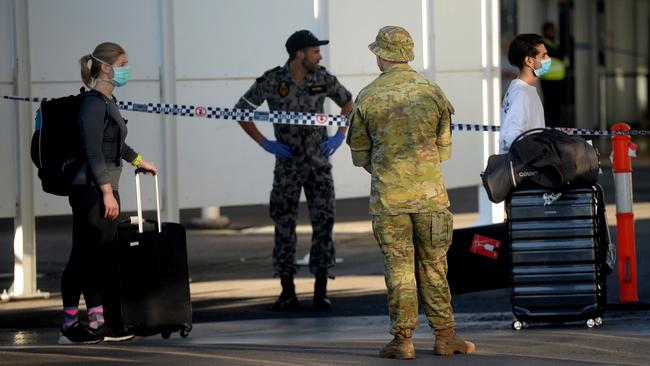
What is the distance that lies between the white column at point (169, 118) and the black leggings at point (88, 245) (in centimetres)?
285

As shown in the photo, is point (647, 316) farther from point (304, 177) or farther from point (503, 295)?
point (304, 177)

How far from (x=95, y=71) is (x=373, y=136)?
1.90 m

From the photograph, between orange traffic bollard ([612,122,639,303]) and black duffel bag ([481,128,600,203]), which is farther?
orange traffic bollard ([612,122,639,303])

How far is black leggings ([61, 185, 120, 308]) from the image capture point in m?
8.81

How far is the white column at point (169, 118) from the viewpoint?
11.7 metres

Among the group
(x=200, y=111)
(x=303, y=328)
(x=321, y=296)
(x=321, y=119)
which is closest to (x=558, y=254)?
(x=303, y=328)

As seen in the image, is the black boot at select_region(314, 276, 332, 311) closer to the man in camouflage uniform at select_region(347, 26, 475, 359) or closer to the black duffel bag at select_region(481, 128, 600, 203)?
the black duffel bag at select_region(481, 128, 600, 203)

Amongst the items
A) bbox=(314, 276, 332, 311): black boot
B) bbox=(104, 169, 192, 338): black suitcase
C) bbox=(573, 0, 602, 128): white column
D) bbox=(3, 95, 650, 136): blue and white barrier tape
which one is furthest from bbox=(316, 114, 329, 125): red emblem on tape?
bbox=(573, 0, 602, 128): white column

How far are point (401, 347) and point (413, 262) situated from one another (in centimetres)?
44

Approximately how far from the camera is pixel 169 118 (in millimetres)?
11750

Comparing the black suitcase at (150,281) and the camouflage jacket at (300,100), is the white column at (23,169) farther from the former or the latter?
the black suitcase at (150,281)

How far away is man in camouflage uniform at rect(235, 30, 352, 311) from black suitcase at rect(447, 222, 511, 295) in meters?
1.35

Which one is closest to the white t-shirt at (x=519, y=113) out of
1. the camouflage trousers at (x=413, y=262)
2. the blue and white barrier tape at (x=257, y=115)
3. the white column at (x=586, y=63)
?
the blue and white barrier tape at (x=257, y=115)

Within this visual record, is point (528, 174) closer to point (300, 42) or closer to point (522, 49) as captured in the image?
point (522, 49)
